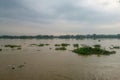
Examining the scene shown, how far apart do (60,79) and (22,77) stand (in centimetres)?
316

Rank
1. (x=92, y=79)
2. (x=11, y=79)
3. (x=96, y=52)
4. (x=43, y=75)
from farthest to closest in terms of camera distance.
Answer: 1. (x=96, y=52)
2. (x=43, y=75)
3. (x=11, y=79)
4. (x=92, y=79)

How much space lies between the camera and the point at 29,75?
16.9 metres

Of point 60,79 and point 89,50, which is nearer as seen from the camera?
point 60,79

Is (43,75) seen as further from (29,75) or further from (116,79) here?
(116,79)

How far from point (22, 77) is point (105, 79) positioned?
258 inches

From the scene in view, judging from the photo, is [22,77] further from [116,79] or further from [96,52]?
[96,52]

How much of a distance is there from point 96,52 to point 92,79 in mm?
21637

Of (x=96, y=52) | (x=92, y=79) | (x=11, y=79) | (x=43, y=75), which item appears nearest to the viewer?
(x=92, y=79)

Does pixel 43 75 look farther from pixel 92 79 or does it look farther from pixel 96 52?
pixel 96 52

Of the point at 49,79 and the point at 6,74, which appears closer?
the point at 49,79

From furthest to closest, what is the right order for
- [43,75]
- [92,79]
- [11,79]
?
[43,75], [11,79], [92,79]

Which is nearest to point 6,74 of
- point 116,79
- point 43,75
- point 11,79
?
point 11,79

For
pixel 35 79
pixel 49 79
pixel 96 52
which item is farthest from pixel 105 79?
pixel 96 52

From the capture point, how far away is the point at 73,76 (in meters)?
16.3
